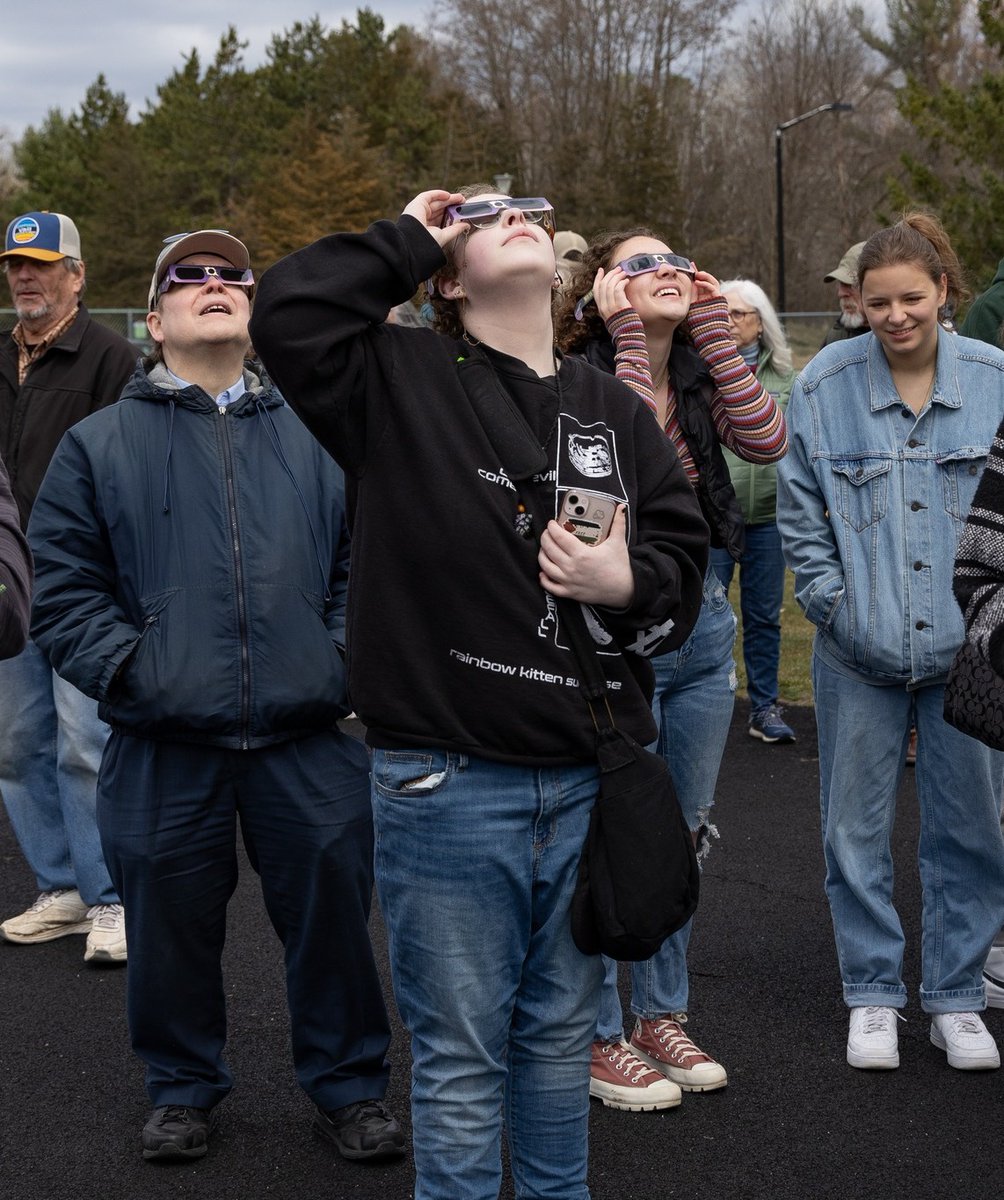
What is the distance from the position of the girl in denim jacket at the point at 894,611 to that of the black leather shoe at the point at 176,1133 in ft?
5.87

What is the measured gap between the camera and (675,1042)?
4.05 meters

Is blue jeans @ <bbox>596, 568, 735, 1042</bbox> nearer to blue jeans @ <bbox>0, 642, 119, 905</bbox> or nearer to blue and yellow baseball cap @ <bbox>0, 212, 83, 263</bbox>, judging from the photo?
blue jeans @ <bbox>0, 642, 119, 905</bbox>

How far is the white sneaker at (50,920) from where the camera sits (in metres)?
5.34

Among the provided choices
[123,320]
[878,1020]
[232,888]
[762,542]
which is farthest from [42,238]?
[123,320]

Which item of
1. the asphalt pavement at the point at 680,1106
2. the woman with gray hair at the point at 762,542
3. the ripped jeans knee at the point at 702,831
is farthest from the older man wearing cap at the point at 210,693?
the woman with gray hair at the point at 762,542

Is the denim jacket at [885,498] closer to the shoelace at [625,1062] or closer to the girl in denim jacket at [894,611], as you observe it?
the girl in denim jacket at [894,611]

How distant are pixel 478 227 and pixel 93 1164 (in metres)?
2.52

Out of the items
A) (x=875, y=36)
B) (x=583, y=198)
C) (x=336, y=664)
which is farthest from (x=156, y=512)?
(x=875, y=36)

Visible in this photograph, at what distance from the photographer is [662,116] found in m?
48.2

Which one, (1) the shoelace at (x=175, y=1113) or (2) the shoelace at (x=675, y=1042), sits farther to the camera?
(2) the shoelace at (x=675, y=1042)

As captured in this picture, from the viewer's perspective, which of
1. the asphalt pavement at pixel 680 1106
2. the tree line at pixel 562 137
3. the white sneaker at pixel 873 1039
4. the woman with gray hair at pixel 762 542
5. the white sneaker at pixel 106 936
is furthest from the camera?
the tree line at pixel 562 137

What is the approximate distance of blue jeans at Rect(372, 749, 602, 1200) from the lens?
2615 mm

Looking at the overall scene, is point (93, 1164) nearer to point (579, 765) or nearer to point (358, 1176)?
point (358, 1176)

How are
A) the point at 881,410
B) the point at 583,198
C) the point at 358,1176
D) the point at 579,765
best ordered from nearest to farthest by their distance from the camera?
the point at 579,765
the point at 358,1176
the point at 881,410
the point at 583,198
